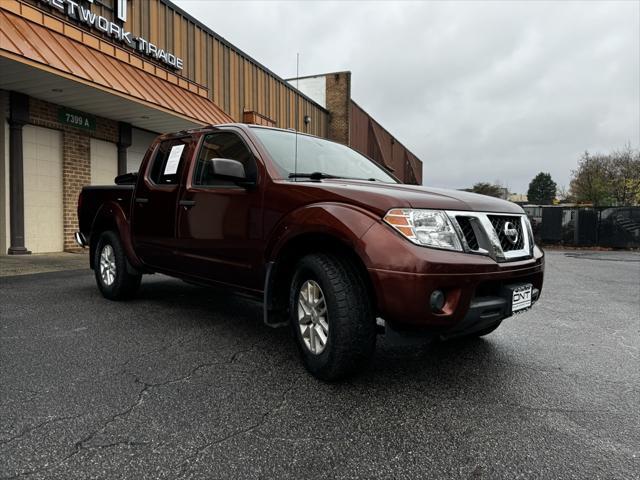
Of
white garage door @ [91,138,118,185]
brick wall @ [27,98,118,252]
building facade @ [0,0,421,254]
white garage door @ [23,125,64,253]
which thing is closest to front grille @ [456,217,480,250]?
building facade @ [0,0,421,254]

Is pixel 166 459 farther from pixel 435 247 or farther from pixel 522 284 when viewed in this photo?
pixel 522 284

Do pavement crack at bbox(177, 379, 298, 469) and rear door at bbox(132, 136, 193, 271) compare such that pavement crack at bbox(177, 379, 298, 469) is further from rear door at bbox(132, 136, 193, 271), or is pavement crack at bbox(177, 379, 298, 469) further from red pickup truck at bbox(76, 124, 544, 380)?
rear door at bbox(132, 136, 193, 271)

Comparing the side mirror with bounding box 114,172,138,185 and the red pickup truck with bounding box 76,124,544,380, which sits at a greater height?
the side mirror with bounding box 114,172,138,185

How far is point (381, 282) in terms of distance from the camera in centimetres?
252

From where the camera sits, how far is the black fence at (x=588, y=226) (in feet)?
61.6

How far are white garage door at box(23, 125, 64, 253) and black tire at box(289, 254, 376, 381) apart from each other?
9.23 meters

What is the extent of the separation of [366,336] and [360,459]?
746 mm

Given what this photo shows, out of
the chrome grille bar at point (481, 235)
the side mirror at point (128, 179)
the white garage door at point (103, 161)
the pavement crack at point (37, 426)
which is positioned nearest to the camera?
the pavement crack at point (37, 426)

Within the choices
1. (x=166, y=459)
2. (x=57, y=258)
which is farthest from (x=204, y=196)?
(x=57, y=258)

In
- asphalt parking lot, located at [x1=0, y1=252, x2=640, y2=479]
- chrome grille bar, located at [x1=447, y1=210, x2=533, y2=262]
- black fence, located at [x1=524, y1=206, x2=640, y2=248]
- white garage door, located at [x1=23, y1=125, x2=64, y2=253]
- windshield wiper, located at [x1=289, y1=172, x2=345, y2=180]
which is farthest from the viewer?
black fence, located at [x1=524, y1=206, x2=640, y2=248]

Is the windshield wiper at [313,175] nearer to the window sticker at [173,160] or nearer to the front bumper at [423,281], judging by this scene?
the front bumper at [423,281]

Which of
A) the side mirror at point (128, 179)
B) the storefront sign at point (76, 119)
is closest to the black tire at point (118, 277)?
the side mirror at point (128, 179)

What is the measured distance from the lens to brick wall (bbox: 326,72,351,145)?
2470 centimetres

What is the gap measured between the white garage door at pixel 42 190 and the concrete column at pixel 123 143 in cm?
163
